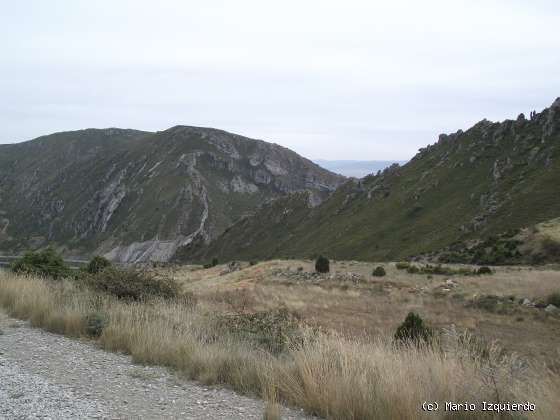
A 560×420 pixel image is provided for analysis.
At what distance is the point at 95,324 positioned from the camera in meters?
7.93

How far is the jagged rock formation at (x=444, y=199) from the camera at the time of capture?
6725cm

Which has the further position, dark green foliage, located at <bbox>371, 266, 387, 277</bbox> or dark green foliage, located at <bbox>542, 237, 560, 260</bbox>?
dark green foliage, located at <bbox>542, 237, 560, 260</bbox>

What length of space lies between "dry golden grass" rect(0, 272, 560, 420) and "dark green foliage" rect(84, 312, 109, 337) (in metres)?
0.12

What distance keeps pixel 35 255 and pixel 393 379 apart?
65.6 ft

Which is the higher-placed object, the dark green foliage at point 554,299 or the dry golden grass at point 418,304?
the dark green foliage at point 554,299

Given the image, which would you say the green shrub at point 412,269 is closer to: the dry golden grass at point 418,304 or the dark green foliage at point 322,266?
the dry golden grass at point 418,304

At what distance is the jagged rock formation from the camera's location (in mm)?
67250

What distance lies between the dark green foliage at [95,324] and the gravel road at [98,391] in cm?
91

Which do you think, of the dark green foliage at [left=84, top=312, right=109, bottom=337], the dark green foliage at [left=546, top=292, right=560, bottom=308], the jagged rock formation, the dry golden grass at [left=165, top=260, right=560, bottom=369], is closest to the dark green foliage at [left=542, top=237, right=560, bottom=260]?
the dry golden grass at [left=165, top=260, right=560, bottom=369]

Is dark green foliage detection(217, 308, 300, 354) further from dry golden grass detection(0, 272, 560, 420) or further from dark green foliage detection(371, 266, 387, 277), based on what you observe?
dark green foliage detection(371, 266, 387, 277)

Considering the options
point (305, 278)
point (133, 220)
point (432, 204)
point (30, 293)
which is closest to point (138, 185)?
point (133, 220)

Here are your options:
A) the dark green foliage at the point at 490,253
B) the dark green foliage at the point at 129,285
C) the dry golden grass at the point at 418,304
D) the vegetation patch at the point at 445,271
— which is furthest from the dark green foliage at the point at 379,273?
the dark green foliage at the point at 129,285

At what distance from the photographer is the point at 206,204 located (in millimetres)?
173000

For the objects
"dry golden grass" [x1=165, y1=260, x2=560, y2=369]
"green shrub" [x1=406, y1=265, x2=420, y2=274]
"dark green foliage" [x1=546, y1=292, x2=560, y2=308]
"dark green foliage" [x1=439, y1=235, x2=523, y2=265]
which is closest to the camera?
"dry golden grass" [x1=165, y1=260, x2=560, y2=369]
